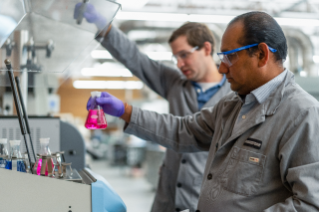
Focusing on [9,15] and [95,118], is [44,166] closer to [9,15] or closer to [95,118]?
[95,118]

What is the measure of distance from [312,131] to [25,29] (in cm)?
130

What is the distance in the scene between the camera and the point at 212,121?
5.45ft

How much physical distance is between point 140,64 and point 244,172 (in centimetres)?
119

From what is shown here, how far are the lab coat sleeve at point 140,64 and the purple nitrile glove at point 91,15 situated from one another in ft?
1.18

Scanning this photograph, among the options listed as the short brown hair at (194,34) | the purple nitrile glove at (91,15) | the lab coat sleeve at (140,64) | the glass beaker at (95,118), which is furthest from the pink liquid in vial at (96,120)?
the short brown hair at (194,34)

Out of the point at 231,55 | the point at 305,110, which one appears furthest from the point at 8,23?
A: the point at 305,110

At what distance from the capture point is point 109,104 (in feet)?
5.34

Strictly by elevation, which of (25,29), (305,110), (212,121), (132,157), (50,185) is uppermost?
(25,29)

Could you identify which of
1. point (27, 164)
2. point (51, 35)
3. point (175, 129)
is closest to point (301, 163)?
point (175, 129)

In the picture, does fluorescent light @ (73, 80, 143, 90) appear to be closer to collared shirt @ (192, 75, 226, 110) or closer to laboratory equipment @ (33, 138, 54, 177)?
collared shirt @ (192, 75, 226, 110)

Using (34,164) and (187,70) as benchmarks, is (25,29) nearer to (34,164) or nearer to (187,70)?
(34,164)

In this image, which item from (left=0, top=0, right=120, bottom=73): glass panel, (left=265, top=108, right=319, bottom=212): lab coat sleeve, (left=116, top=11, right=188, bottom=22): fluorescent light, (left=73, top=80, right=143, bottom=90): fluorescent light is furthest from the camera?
(left=73, top=80, right=143, bottom=90): fluorescent light

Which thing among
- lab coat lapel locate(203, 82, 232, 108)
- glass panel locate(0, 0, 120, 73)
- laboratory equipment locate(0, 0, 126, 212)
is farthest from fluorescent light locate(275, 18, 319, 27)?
laboratory equipment locate(0, 0, 126, 212)

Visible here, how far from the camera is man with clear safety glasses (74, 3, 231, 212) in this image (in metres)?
1.94
